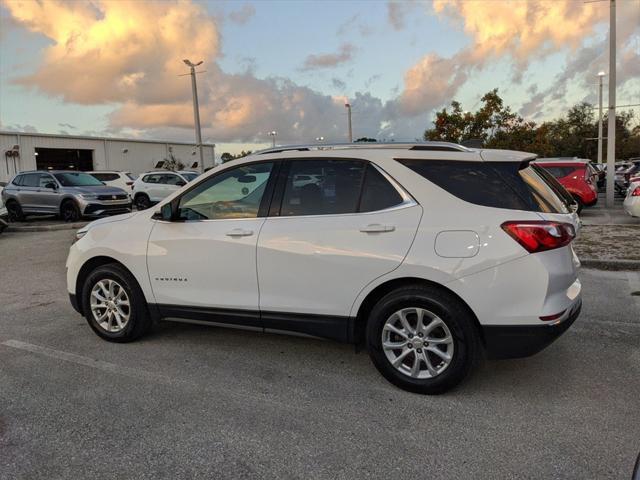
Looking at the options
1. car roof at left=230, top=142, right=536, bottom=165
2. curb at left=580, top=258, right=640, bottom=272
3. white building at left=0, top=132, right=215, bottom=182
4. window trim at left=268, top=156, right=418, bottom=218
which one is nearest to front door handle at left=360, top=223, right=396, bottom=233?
window trim at left=268, top=156, right=418, bottom=218

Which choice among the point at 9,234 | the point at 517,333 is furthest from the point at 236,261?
the point at 9,234

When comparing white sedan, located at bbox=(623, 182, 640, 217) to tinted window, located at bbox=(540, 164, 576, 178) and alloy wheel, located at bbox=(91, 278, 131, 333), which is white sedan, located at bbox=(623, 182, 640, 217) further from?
alloy wheel, located at bbox=(91, 278, 131, 333)

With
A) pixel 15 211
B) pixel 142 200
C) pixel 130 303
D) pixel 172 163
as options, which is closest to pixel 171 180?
pixel 142 200

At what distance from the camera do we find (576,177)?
15141 mm

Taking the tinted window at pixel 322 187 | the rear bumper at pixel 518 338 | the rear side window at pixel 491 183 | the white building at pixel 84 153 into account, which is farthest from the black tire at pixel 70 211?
the white building at pixel 84 153

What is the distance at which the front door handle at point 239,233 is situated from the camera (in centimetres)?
409

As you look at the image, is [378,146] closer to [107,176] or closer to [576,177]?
[576,177]

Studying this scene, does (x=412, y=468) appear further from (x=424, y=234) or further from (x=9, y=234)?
(x=9, y=234)

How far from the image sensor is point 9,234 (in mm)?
14414

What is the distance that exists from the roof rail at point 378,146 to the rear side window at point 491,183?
0.44ft

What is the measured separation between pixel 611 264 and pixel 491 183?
5473 mm

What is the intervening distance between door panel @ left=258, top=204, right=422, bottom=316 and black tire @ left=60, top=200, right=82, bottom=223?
13.7 meters

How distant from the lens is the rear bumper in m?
3.37

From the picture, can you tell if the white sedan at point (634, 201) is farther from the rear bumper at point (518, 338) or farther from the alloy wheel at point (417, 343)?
the alloy wheel at point (417, 343)
